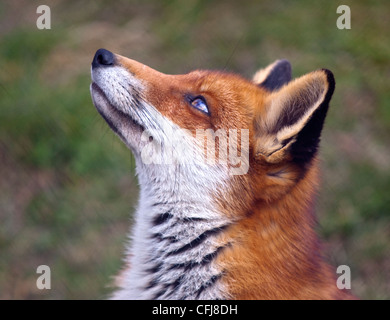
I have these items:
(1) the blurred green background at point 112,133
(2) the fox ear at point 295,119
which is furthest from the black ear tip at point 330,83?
(1) the blurred green background at point 112,133

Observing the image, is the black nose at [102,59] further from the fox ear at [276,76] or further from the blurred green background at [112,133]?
the blurred green background at [112,133]

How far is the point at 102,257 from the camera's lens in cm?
500

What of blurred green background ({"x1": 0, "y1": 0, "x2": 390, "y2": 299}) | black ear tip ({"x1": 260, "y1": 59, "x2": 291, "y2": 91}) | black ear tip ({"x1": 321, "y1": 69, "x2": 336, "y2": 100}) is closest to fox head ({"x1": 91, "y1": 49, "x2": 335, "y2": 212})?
black ear tip ({"x1": 321, "y1": 69, "x2": 336, "y2": 100})

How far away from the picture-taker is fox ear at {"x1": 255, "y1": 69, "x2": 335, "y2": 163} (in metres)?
2.57

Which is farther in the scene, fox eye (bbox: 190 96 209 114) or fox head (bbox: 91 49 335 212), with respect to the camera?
fox eye (bbox: 190 96 209 114)

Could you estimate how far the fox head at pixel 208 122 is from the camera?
9.38 feet

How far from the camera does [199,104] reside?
308cm

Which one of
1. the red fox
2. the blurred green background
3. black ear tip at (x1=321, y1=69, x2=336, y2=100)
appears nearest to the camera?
black ear tip at (x1=321, y1=69, x2=336, y2=100)

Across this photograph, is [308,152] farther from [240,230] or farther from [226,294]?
[226,294]

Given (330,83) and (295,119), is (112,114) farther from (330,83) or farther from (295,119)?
(330,83)

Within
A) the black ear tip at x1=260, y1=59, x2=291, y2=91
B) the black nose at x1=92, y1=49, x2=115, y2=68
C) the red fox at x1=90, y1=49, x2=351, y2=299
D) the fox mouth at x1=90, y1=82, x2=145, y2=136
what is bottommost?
the red fox at x1=90, y1=49, x2=351, y2=299

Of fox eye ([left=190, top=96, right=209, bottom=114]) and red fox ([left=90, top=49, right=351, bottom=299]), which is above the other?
fox eye ([left=190, top=96, right=209, bottom=114])

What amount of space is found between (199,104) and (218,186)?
53 centimetres

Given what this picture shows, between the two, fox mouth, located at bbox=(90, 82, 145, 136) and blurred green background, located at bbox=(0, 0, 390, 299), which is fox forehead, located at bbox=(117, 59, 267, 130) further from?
blurred green background, located at bbox=(0, 0, 390, 299)
